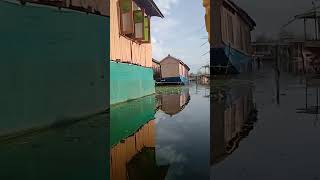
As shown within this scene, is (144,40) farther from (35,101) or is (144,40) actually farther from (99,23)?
(35,101)

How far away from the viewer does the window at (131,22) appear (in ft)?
43.7

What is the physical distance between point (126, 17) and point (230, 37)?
184 inches

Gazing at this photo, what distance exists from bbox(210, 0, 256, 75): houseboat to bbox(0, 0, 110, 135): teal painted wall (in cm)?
632

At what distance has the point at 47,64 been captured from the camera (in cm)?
743

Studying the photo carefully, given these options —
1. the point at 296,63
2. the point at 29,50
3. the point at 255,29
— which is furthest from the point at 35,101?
the point at 296,63

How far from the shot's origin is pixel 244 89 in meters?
16.6

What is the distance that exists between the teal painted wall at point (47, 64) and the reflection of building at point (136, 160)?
193cm

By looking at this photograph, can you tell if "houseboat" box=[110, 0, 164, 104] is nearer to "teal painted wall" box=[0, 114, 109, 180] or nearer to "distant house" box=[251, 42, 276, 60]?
"distant house" box=[251, 42, 276, 60]

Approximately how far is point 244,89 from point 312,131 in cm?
1021

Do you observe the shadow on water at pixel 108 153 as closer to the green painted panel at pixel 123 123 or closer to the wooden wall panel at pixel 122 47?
the green painted panel at pixel 123 123

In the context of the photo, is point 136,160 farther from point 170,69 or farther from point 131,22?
point 170,69

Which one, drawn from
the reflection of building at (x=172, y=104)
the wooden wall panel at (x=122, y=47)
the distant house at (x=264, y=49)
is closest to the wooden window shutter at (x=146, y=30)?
the wooden wall panel at (x=122, y=47)

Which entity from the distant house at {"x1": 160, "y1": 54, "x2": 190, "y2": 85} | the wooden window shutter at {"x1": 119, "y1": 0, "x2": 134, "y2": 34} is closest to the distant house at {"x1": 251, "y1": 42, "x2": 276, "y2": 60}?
the wooden window shutter at {"x1": 119, "y1": 0, "x2": 134, "y2": 34}

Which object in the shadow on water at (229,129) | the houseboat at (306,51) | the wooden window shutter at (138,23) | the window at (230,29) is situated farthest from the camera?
the houseboat at (306,51)
